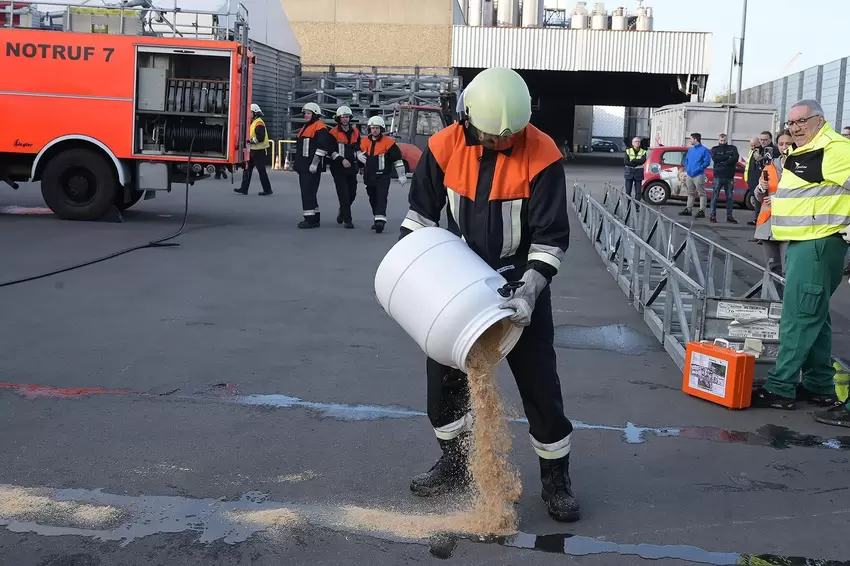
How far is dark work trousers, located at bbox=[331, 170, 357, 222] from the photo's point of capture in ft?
50.6

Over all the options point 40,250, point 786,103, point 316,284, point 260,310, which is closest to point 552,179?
point 260,310

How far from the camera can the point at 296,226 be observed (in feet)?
51.4

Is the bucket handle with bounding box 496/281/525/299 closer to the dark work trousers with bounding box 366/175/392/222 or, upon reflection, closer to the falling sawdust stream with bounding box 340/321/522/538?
the falling sawdust stream with bounding box 340/321/522/538

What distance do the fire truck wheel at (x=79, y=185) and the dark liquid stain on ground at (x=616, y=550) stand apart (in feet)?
38.6

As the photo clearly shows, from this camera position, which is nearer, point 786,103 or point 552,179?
point 552,179

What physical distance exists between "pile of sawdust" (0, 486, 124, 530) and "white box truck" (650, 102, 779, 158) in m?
25.9

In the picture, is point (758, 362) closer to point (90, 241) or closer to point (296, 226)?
point (90, 241)

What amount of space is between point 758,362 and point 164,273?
6442mm

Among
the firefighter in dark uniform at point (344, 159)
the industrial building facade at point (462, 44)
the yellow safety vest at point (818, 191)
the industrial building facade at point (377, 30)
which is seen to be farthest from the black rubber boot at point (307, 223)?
the industrial building facade at point (377, 30)

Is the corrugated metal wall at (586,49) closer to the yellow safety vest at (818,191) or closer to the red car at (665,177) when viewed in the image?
the red car at (665,177)

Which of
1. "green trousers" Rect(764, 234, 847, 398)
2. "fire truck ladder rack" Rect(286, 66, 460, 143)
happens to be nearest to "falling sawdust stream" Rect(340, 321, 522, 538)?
"green trousers" Rect(764, 234, 847, 398)

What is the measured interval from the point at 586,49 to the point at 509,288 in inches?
1756

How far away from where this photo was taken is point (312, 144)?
49.7 feet

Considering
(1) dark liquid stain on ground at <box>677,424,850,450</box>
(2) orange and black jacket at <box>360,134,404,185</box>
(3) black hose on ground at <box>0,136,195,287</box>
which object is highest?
(2) orange and black jacket at <box>360,134,404,185</box>
